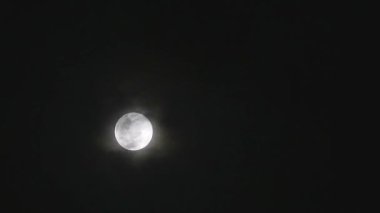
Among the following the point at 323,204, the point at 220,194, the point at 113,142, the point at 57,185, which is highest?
the point at 113,142

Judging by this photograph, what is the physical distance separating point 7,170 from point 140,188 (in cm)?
247

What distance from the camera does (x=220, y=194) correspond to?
888cm

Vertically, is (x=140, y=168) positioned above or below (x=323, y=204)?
above

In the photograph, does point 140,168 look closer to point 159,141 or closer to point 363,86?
point 159,141

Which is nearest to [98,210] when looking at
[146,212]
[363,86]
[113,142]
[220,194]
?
[146,212]

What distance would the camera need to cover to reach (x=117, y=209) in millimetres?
8781

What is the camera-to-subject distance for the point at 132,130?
7938 millimetres

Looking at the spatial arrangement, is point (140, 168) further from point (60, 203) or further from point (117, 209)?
point (60, 203)

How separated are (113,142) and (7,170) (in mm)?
2137

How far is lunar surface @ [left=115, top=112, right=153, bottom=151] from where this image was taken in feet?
26.3

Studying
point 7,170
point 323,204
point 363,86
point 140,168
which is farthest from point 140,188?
point 363,86

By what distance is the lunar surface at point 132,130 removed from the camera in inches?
316

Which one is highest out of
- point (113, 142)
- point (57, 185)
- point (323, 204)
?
point (113, 142)

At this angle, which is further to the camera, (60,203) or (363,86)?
(60,203)
